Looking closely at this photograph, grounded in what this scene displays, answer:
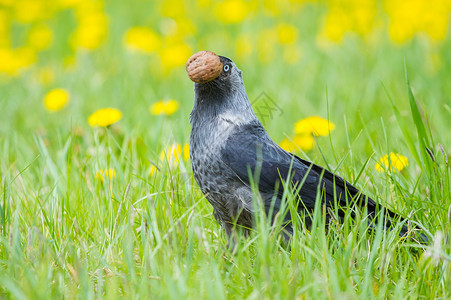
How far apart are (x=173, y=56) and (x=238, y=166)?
9.92 feet

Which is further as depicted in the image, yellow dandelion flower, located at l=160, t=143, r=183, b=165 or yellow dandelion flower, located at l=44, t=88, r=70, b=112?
yellow dandelion flower, located at l=44, t=88, r=70, b=112

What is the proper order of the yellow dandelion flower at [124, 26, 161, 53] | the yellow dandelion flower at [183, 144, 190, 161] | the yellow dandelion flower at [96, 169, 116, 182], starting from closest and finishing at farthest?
the yellow dandelion flower at [96, 169, 116, 182], the yellow dandelion flower at [183, 144, 190, 161], the yellow dandelion flower at [124, 26, 161, 53]

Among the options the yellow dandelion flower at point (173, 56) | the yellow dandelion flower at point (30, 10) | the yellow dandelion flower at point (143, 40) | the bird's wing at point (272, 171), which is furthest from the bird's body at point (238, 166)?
the yellow dandelion flower at point (30, 10)

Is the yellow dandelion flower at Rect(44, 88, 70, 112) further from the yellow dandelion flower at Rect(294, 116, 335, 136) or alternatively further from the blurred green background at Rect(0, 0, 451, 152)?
the yellow dandelion flower at Rect(294, 116, 335, 136)

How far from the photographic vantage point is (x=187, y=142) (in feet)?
10.6

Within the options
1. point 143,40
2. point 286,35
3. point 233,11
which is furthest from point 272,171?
point 233,11

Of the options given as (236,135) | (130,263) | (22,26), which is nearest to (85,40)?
(22,26)

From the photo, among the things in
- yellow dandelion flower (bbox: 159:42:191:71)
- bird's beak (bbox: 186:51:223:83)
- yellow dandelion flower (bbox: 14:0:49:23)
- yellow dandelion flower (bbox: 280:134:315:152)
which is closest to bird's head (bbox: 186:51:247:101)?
bird's beak (bbox: 186:51:223:83)

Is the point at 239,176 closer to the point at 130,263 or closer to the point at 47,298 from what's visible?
the point at 130,263

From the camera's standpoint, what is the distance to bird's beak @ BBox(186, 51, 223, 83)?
2375 mm

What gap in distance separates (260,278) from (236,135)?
727 mm

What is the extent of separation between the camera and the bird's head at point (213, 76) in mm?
2383

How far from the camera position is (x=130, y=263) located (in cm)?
200

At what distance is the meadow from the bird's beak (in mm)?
495
